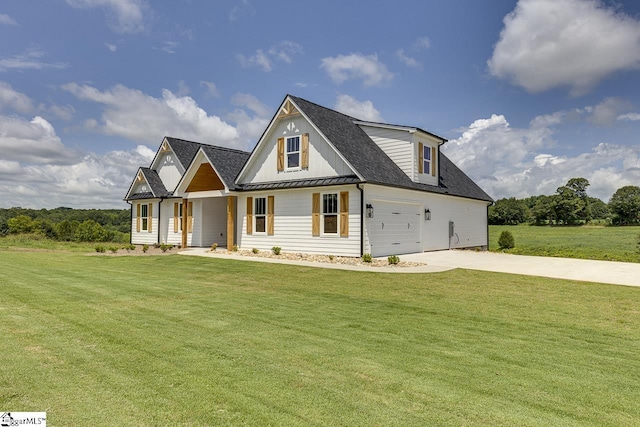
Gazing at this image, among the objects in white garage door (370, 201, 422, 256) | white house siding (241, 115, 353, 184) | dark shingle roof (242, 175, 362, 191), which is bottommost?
white garage door (370, 201, 422, 256)

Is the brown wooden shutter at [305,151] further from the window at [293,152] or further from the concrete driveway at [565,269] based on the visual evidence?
the concrete driveway at [565,269]

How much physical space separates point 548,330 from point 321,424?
16.7 ft

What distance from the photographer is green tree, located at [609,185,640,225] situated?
251ft

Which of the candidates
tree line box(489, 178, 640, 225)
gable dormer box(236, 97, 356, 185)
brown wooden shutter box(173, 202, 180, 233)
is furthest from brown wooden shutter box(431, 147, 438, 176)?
tree line box(489, 178, 640, 225)

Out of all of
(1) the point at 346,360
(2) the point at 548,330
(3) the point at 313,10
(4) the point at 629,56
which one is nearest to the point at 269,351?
(1) the point at 346,360

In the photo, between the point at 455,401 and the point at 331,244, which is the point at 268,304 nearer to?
the point at 455,401

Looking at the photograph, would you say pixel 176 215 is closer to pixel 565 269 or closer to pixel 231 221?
pixel 231 221

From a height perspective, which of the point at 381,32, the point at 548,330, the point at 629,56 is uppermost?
the point at 381,32

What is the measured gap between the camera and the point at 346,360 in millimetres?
4695

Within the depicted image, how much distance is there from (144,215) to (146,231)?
1.26 m

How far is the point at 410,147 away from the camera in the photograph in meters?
20.4

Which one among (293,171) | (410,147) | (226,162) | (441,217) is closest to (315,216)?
(293,171)

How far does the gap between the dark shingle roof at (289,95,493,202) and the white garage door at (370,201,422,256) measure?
46.9 inches

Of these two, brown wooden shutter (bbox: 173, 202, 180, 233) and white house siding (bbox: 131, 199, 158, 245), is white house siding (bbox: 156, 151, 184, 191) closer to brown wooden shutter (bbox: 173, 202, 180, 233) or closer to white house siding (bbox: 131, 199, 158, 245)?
white house siding (bbox: 131, 199, 158, 245)
